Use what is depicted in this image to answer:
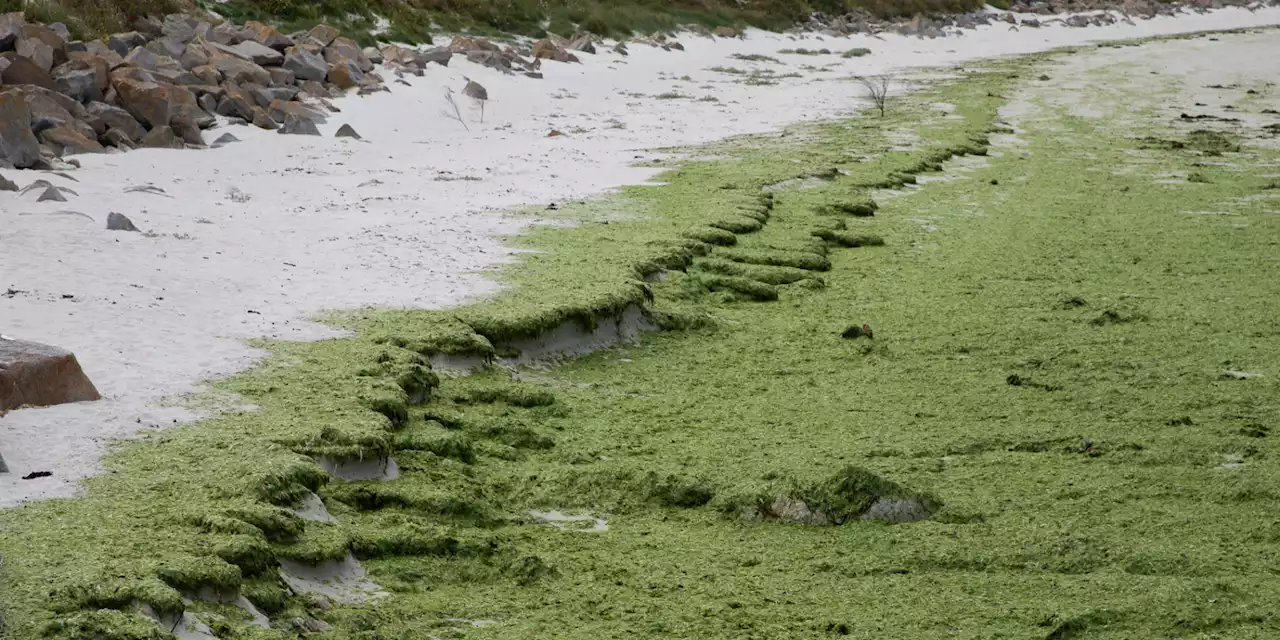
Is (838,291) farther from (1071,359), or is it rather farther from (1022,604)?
(1022,604)

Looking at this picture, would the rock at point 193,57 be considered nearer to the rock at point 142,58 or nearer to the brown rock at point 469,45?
the rock at point 142,58

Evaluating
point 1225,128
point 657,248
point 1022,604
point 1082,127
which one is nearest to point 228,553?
point 1022,604

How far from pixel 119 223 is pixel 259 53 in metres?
5.50

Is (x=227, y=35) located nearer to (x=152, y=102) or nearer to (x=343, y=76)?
(x=343, y=76)

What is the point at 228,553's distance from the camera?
2.21 m

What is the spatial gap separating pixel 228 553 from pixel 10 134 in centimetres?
490

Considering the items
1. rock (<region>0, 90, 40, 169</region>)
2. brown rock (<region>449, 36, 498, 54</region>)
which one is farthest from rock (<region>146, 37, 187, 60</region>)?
brown rock (<region>449, 36, 498, 54</region>)

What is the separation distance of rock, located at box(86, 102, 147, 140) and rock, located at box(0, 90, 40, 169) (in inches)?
33.6

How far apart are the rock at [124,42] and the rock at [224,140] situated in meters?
2.04

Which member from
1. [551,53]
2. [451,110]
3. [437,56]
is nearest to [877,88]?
[551,53]

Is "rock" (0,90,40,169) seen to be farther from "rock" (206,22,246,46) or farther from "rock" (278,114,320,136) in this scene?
"rock" (206,22,246,46)

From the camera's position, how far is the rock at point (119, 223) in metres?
4.87

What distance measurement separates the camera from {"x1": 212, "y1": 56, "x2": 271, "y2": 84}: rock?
931 centimetres

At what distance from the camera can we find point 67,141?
22.4 ft
